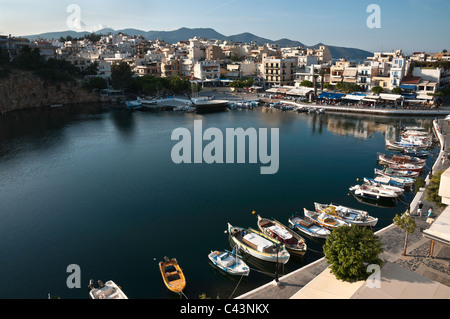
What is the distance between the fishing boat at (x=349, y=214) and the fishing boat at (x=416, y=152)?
1813cm

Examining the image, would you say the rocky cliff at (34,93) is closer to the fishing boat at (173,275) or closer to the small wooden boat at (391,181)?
the fishing boat at (173,275)

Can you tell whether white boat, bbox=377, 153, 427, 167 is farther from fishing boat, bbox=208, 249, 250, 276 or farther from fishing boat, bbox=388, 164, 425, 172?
fishing boat, bbox=208, 249, 250, 276

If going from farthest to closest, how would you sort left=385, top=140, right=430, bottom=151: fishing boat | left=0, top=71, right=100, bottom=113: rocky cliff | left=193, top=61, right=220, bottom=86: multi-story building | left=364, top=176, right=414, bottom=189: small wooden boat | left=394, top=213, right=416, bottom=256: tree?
left=193, top=61, right=220, bottom=86: multi-story building < left=0, top=71, right=100, bottom=113: rocky cliff < left=385, top=140, right=430, bottom=151: fishing boat < left=364, top=176, right=414, bottom=189: small wooden boat < left=394, top=213, right=416, bottom=256: tree

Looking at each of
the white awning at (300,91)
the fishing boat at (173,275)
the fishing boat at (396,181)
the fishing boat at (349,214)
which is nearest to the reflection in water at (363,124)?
the white awning at (300,91)

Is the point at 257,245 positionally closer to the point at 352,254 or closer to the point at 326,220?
the point at 326,220

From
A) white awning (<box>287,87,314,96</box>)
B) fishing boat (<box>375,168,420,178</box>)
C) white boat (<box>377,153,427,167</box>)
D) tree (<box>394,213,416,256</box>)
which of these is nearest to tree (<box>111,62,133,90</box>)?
white awning (<box>287,87,314,96</box>)

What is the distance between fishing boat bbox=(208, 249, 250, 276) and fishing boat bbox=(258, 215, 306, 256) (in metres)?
3.13

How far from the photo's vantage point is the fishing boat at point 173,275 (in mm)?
17234

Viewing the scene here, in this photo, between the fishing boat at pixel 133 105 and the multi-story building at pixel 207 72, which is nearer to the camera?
the fishing boat at pixel 133 105

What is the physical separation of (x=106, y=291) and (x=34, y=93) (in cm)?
Result: 7200

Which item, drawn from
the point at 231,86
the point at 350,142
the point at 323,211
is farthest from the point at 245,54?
the point at 323,211

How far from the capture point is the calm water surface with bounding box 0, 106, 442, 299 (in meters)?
19.4

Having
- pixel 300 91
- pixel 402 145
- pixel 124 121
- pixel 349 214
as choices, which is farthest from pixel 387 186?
pixel 300 91

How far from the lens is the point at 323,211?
24328mm
